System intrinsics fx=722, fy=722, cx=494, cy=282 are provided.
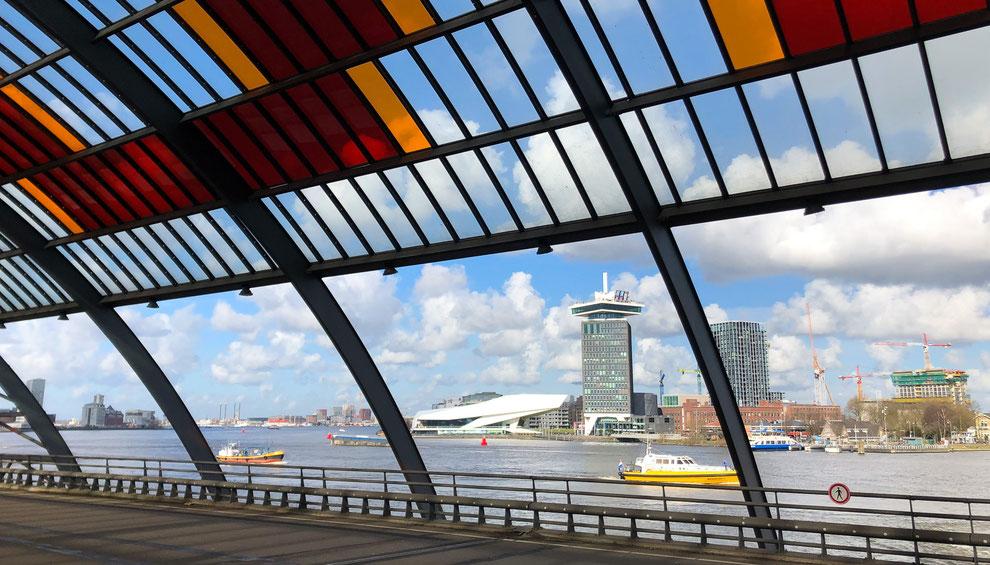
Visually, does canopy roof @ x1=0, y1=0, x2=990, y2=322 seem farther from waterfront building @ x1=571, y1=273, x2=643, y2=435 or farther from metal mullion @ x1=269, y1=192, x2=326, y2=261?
waterfront building @ x1=571, y1=273, x2=643, y2=435

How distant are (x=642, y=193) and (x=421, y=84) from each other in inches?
172

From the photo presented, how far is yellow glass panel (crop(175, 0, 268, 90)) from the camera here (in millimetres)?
12922

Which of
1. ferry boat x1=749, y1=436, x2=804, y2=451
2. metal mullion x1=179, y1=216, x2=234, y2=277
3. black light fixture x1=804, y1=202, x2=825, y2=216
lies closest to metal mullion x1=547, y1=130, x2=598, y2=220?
black light fixture x1=804, y1=202, x2=825, y2=216

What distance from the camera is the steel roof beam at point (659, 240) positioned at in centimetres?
1112

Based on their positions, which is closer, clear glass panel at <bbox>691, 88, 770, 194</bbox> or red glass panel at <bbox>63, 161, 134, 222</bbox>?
clear glass panel at <bbox>691, 88, 770, 194</bbox>

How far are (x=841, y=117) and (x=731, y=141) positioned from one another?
5.36 feet

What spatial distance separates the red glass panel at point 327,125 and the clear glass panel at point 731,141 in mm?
7059

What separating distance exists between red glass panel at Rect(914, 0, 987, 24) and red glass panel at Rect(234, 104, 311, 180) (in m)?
11.7

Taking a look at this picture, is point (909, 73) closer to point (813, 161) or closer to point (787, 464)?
point (813, 161)

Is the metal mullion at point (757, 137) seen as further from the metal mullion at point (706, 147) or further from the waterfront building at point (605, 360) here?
the waterfront building at point (605, 360)

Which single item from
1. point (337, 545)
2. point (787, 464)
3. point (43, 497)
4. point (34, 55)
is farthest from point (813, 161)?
point (787, 464)

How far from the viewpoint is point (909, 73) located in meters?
9.75

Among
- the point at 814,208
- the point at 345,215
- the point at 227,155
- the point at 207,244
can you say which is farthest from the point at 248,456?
the point at 814,208

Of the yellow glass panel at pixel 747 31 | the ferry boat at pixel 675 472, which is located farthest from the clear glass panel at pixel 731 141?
the ferry boat at pixel 675 472
